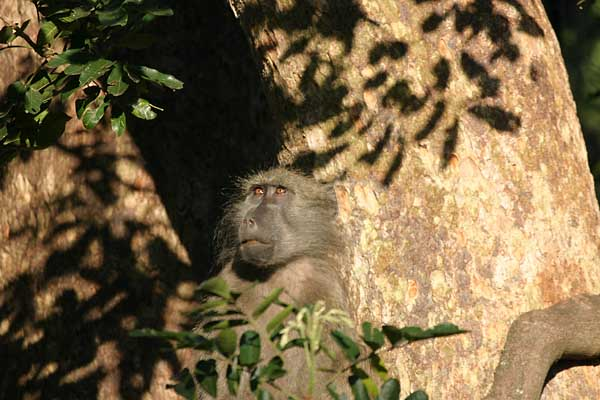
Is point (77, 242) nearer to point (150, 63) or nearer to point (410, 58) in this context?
point (150, 63)

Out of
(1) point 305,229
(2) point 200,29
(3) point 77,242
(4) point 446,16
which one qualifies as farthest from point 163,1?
(4) point 446,16

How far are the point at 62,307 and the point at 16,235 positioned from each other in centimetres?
50

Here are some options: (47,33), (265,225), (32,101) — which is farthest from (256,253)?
(47,33)

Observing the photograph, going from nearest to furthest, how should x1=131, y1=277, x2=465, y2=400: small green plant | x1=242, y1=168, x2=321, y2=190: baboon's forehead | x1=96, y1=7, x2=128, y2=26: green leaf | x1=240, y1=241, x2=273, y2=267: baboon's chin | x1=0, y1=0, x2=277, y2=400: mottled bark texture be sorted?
x1=131, y1=277, x2=465, y2=400: small green plant
x1=96, y1=7, x2=128, y2=26: green leaf
x1=240, y1=241, x2=273, y2=267: baboon's chin
x1=242, y1=168, x2=321, y2=190: baboon's forehead
x1=0, y1=0, x2=277, y2=400: mottled bark texture

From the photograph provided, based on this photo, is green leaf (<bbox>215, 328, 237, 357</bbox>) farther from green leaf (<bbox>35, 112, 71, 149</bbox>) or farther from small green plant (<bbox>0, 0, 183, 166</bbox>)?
green leaf (<bbox>35, 112, 71, 149</bbox>)

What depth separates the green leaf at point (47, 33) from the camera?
14.3 feet

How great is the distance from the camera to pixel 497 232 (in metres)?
4.09

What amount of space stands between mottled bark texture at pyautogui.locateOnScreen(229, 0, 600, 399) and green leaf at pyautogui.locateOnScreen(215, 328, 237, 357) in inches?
72.2

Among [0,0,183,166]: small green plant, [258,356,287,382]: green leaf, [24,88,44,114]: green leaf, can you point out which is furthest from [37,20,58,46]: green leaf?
[258,356,287,382]: green leaf

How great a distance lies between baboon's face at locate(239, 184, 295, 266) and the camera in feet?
16.1

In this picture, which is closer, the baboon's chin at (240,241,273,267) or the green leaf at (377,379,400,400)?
the green leaf at (377,379,400,400)

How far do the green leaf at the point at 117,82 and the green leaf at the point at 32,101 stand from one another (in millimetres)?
327

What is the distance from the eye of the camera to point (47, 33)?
4.34 metres

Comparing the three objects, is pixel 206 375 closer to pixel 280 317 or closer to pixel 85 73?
pixel 280 317
